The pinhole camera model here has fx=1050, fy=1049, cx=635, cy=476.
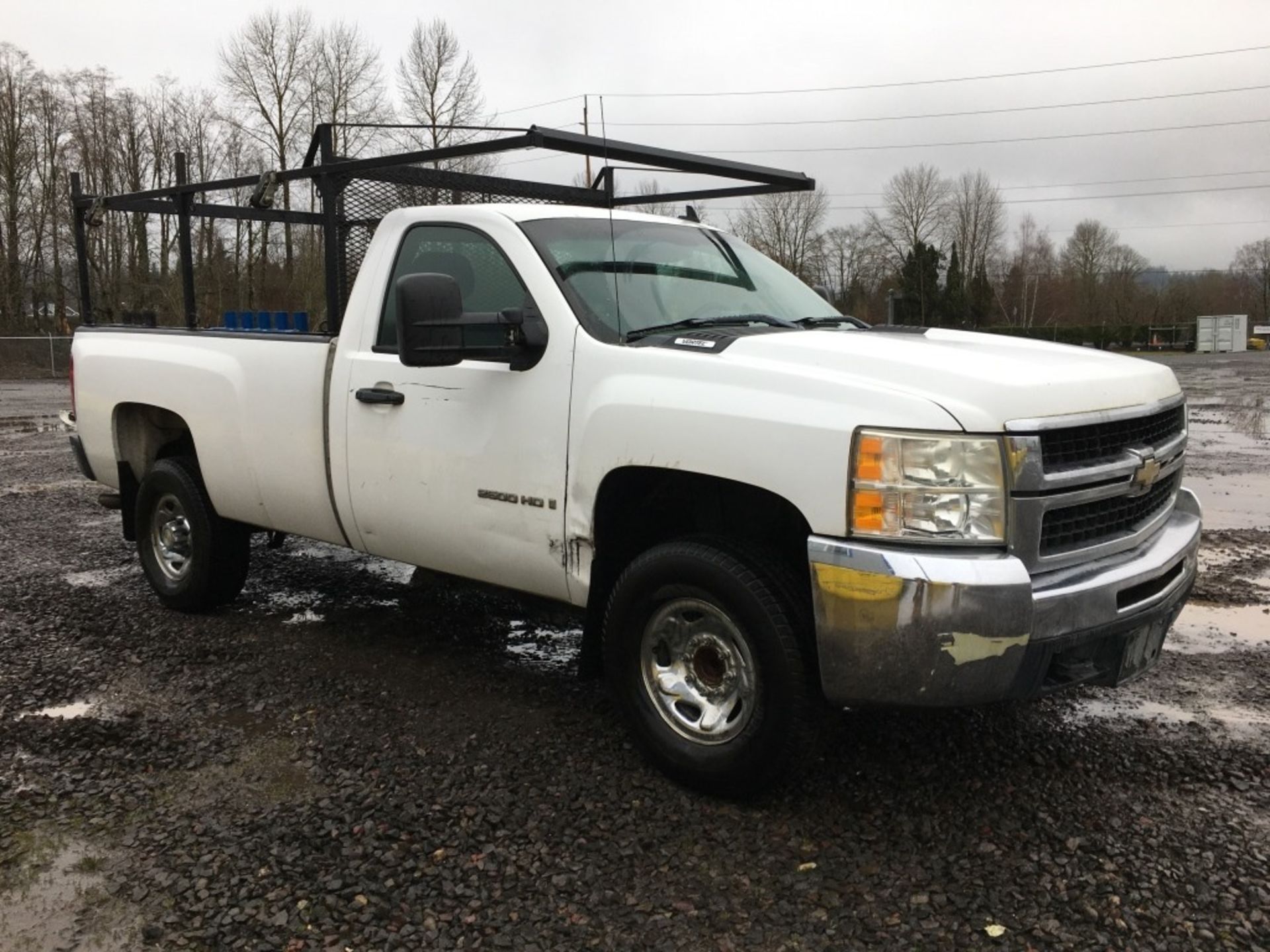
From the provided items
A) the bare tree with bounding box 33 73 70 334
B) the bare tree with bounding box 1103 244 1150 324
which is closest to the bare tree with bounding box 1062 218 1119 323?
the bare tree with bounding box 1103 244 1150 324

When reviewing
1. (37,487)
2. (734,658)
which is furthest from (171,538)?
(37,487)

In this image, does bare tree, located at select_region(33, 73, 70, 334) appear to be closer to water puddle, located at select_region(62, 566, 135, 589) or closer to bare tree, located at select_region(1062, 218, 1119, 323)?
water puddle, located at select_region(62, 566, 135, 589)

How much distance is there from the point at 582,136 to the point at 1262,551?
5645 millimetres

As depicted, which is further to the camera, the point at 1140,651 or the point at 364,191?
the point at 364,191

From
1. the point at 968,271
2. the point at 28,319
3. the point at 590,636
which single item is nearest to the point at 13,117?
the point at 28,319

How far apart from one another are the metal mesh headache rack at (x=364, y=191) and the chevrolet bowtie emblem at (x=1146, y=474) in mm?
2208

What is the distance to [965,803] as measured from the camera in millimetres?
3488

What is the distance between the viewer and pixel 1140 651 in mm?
3438

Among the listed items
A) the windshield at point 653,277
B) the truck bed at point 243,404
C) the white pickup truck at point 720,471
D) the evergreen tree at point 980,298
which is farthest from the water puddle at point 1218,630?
the evergreen tree at point 980,298

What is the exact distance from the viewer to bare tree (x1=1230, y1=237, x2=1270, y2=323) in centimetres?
8462

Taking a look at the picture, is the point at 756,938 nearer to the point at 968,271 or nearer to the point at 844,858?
the point at 844,858

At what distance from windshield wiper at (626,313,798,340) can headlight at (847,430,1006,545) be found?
1.13 m

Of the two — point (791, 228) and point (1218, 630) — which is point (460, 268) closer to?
point (1218, 630)

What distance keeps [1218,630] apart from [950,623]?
3.24 m
